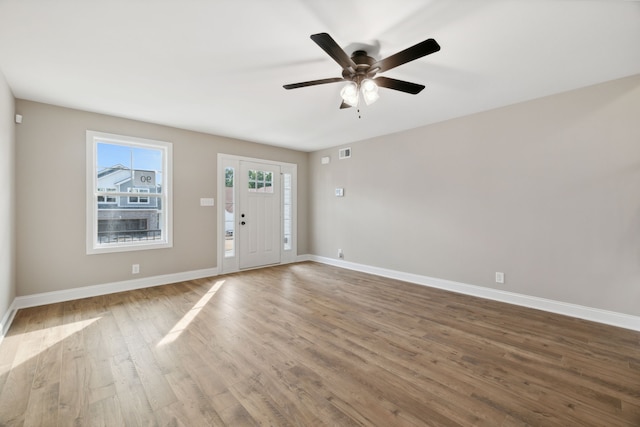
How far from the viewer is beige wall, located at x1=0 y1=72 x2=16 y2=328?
2.75 metres

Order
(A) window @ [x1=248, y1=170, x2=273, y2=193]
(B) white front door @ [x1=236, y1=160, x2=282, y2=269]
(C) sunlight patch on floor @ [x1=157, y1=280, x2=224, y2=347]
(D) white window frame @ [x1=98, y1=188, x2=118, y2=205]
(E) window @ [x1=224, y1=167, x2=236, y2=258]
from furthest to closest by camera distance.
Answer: (A) window @ [x1=248, y1=170, x2=273, y2=193], (B) white front door @ [x1=236, y1=160, x2=282, y2=269], (E) window @ [x1=224, y1=167, x2=236, y2=258], (D) white window frame @ [x1=98, y1=188, x2=118, y2=205], (C) sunlight patch on floor @ [x1=157, y1=280, x2=224, y2=347]

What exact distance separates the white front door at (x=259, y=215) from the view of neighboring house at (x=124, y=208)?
1.47 metres

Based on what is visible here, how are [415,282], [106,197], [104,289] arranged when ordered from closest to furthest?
[104,289] < [106,197] < [415,282]

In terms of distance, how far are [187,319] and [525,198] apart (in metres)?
4.37

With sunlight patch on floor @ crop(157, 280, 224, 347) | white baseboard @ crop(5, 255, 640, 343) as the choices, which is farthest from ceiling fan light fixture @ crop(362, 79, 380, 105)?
white baseboard @ crop(5, 255, 640, 343)

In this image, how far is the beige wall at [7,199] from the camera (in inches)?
108

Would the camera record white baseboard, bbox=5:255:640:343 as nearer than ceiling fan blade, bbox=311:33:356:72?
No

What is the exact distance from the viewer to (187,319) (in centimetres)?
309

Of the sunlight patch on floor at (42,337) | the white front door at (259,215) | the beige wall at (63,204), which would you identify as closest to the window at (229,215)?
the white front door at (259,215)

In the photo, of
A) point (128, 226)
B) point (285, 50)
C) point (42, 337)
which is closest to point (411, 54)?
point (285, 50)

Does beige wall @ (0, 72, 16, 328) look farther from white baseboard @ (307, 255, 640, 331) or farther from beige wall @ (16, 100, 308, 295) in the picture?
white baseboard @ (307, 255, 640, 331)

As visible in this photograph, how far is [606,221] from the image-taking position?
300 centimetres

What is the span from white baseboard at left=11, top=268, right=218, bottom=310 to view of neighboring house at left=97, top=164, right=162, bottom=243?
666 millimetres

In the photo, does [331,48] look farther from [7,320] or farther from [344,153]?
[7,320]
